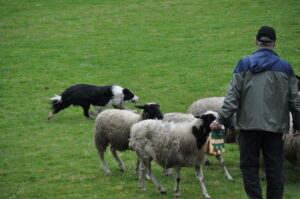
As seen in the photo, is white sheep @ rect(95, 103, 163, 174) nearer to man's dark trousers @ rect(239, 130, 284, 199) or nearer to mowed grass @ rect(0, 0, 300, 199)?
mowed grass @ rect(0, 0, 300, 199)

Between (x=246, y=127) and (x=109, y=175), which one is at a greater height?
(x=246, y=127)

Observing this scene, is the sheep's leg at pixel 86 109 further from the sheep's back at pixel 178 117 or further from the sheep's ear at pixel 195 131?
the sheep's ear at pixel 195 131

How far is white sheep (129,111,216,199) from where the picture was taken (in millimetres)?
8602

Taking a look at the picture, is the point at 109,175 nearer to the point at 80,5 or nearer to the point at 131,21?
the point at 131,21

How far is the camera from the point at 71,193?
9.23 metres

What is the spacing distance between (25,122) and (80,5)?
70.0ft

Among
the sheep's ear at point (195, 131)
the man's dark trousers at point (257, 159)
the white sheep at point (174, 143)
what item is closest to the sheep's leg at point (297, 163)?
the white sheep at point (174, 143)

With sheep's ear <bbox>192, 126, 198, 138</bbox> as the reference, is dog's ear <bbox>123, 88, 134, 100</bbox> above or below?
below

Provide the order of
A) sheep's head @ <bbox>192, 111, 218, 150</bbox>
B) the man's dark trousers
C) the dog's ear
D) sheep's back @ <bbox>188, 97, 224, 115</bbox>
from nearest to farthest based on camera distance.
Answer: the man's dark trousers
sheep's head @ <bbox>192, 111, 218, 150</bbox>
sheep's back @ <bbox>188, 97, 224, 115</bbox>
the dog's ear

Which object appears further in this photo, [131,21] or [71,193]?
[131,21]

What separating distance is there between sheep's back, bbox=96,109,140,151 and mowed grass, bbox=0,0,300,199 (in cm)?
74

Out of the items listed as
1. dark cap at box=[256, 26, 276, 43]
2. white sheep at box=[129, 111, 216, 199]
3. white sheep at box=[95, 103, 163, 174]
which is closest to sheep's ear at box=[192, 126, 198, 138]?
white sheep at box=[129, 111, 216, 199]

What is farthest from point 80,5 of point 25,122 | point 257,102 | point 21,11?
point 257,102

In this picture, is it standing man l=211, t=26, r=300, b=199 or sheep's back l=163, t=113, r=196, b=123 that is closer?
standing man l=211, t=26, r=300, b=199
